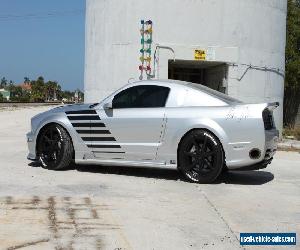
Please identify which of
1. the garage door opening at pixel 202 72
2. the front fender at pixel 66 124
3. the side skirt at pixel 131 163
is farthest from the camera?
the garage door opening at pixel 202 72

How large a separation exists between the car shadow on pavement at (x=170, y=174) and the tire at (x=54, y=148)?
1.22 ft

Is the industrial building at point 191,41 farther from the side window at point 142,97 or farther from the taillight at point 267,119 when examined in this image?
the taillight at point 267,119

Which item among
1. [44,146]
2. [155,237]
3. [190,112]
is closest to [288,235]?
[155,237]

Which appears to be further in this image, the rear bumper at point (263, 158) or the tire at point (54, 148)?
the tire at point (54, 148)

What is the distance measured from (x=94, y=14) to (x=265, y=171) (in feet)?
22.5

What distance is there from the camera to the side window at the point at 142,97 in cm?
754

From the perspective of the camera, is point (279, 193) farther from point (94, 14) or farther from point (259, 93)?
point (94, 14)

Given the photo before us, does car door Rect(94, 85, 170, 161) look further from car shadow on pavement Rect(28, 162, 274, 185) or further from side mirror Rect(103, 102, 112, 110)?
car shadow on pavement Rect(28, 162, 274, 185)

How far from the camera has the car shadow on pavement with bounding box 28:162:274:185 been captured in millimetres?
7617

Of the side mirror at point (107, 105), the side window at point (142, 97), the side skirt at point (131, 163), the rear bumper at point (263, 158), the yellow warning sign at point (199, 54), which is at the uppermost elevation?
the yellow warning sign at point (199, 54)

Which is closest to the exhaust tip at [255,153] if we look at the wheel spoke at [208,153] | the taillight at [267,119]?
the taillight at [267,119]

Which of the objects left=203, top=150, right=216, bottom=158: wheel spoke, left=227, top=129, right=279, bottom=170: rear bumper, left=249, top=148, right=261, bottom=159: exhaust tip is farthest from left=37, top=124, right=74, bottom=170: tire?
left=249, top=148, right=261, bottom=159: exhaust tip

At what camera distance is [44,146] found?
8.11 meters

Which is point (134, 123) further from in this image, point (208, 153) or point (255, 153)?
point (255, 153)
